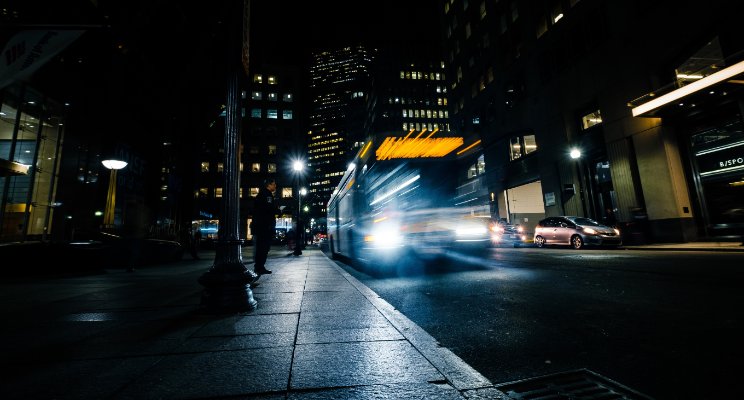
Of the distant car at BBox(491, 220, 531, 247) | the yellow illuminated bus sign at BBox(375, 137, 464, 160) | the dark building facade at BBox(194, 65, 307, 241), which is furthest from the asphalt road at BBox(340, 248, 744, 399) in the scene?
the dark building facade at BBox(194, 65, 307, 241)

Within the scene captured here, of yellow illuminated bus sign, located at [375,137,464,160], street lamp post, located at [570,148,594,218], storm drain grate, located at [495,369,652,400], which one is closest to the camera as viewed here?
storm drain grate, located at [495,369,652,400]

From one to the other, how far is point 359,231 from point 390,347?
7700 millimetres

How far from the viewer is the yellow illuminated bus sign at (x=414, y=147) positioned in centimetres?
887

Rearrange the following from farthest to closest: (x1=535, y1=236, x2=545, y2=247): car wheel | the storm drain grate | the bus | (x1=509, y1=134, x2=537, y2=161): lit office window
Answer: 1. (x1=509, y1=134, x2=537, y2=161): lit office window
2. (x1=535, y1=236, x2=545, y2=247): car wheel
3. the bus
4. the storm drain grate

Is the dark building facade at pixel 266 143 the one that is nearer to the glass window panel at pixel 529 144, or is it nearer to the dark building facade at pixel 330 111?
→ the glass window panel at pixel 529 144

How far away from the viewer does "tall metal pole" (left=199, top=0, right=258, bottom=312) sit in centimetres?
383

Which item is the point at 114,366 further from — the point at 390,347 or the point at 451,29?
the point at 451,29

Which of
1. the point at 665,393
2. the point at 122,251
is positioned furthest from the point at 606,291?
the point at 122,251

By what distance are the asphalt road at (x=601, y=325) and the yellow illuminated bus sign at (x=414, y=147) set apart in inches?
159

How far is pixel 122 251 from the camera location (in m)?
11.0

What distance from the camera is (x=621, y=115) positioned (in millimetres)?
18016

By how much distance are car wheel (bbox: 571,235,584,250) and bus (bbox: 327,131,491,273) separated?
812cm

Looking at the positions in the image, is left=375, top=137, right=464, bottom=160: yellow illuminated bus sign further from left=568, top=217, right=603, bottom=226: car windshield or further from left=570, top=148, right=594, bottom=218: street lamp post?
left=570, top=148, right=594, bottom=218: street lamp post

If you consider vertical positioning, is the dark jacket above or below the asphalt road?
above
